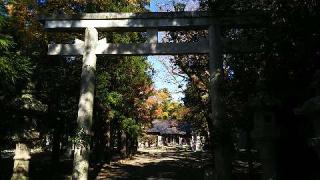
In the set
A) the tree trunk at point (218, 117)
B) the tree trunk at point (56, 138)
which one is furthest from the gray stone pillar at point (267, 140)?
the tree trunk at point (56, 138)

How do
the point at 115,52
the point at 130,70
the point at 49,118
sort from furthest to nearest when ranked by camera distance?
the point at 130,70 → the point at 49,118 → the point at 115,52

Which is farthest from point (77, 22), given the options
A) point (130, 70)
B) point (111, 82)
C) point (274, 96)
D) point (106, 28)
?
point (130, 70)

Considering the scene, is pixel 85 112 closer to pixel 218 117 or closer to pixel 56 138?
pixel 218 117

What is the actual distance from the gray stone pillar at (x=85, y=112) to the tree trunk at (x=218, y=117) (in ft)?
11.0

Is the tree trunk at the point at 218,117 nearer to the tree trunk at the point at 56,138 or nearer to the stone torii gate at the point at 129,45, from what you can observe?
the stone torii gate at the point at 129,45

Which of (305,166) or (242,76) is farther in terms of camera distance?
(242,76)

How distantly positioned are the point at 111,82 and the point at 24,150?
7.42 m

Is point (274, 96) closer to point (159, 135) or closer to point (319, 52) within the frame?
point (319, 52)

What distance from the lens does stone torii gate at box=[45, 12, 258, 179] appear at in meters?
10.5

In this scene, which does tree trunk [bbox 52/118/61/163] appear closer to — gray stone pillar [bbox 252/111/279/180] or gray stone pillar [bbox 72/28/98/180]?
gray stone pillar [bbox 72/28/98/180]

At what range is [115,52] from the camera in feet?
36.4

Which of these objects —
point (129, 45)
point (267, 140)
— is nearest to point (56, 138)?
point (129, 45)

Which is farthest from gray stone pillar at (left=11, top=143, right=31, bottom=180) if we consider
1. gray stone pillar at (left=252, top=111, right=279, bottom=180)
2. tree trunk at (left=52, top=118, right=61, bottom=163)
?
gray stone pillar at (left=252, top=111, right=279, bottom=180)

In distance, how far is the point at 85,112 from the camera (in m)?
10.7
